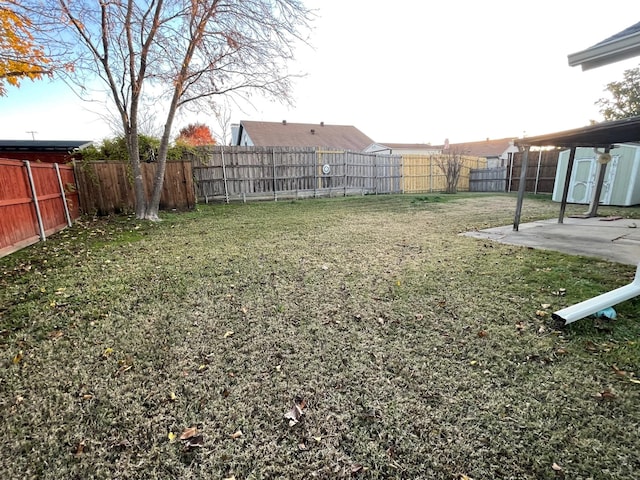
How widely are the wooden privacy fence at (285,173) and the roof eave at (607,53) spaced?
10225 millimetres

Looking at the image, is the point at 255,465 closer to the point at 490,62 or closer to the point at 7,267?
the point at 7,267

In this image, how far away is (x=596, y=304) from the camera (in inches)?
97.0

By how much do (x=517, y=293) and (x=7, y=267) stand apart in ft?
20.7

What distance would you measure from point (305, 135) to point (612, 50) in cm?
2594

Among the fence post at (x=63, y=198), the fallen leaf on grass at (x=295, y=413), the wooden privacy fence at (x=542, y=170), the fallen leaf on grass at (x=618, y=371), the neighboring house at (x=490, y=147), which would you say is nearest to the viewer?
the fallen leaf on grass at (x=295, y=413)

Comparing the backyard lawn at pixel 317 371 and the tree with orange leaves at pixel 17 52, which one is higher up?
the tree with orange leaves at pixel 17 52

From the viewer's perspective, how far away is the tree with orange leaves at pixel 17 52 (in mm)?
6121

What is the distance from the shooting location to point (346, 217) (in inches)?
321

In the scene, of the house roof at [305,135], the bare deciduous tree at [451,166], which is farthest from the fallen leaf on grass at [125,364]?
the house roof at [305,135]

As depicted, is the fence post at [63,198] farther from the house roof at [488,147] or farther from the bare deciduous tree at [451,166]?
the house roof at [488,147]

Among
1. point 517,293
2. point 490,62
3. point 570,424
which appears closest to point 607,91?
point 490,62

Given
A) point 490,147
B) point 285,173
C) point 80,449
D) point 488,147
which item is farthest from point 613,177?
point 488,147

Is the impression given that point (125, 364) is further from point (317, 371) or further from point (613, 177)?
point (613, 177)

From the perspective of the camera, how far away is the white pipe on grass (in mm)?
2385
